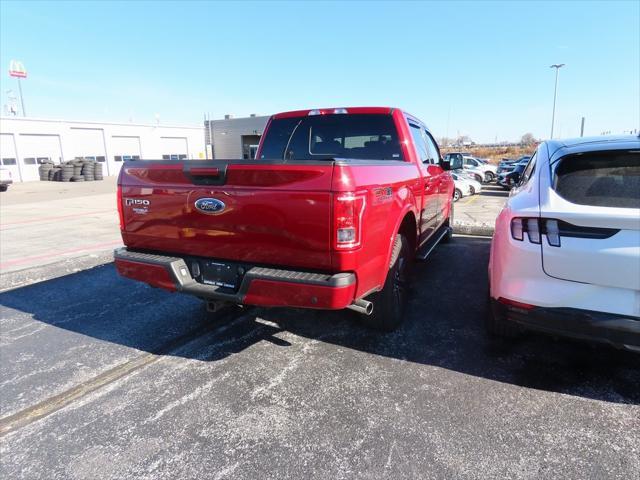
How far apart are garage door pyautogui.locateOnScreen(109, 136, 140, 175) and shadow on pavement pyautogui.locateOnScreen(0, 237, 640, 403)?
106 ft

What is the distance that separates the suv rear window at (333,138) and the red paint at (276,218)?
3.00 feet

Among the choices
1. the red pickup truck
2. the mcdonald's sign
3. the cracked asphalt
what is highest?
the mcdonald's sign

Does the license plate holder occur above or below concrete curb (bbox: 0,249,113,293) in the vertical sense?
above

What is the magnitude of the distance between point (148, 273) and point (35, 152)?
32327mm

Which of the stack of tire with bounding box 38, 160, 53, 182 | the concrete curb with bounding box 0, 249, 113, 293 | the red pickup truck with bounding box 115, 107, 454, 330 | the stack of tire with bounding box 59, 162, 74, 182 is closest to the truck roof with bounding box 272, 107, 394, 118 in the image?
the red pickup truck with bounding box 115, 107, 454, 330

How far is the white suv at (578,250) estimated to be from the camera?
7.64 feet

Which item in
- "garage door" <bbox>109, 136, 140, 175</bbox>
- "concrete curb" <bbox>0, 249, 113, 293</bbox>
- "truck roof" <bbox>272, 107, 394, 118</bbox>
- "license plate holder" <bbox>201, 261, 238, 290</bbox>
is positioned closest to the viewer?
"license plate holder" <bbox>201, 261, 238, 290</bbox>

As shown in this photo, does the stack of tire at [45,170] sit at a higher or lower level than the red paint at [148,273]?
higher

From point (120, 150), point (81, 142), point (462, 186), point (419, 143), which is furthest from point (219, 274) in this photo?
point (120, 150)

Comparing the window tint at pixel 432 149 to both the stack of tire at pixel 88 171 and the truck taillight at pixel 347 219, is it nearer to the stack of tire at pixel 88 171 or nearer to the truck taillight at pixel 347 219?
the truck taillight at pixel 347 219

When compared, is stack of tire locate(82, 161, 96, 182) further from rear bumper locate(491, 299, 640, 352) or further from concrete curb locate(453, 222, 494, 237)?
rear bumper locate(491, 299, 640, 352)

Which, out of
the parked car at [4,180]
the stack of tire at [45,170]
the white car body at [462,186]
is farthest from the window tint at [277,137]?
the stack of tire at [45,170]

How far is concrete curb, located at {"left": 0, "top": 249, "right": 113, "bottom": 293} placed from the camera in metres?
5.42

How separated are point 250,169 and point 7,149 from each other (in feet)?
105
